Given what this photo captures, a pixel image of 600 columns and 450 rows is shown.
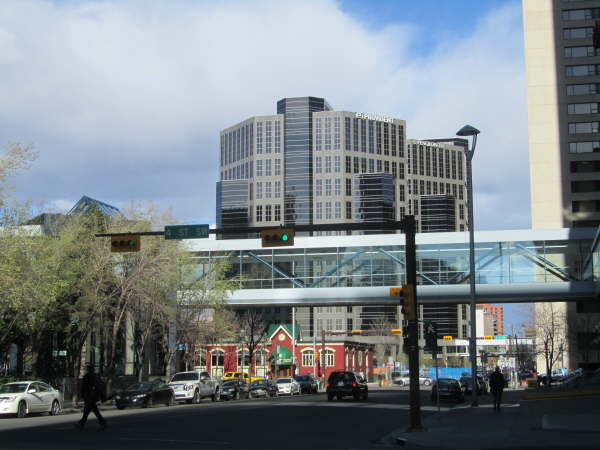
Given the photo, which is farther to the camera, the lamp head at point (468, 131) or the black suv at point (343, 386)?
the black suv at point (343, 386)

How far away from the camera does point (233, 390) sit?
52344 mm

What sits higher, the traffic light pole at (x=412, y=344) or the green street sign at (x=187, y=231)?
the green street sign at (x=187, y=231)

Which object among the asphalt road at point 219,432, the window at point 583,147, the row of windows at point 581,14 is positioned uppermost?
the row of windows at point 581,14

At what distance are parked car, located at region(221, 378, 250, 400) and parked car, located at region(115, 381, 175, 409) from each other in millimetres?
10459

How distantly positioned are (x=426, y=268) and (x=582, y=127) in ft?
203

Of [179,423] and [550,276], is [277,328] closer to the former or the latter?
[550,276]

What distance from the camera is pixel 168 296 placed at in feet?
158

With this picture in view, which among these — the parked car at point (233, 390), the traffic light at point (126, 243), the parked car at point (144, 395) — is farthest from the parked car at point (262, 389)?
the traffic light at point (126, 243)

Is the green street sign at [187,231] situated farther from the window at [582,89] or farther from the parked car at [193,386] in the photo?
the window at [582,89]

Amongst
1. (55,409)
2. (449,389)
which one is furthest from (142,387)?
(449,389)

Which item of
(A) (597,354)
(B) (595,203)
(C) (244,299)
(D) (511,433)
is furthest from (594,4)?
(D) (511,433)

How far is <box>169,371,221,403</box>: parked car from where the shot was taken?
144 ft

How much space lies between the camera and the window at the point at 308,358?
116 meters

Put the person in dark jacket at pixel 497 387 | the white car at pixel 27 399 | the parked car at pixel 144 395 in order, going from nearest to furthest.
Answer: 1. the white car at pixel 27 399
2. the person in dark jacket at pixel 497 387
3. the parked car at pixel 144 395
